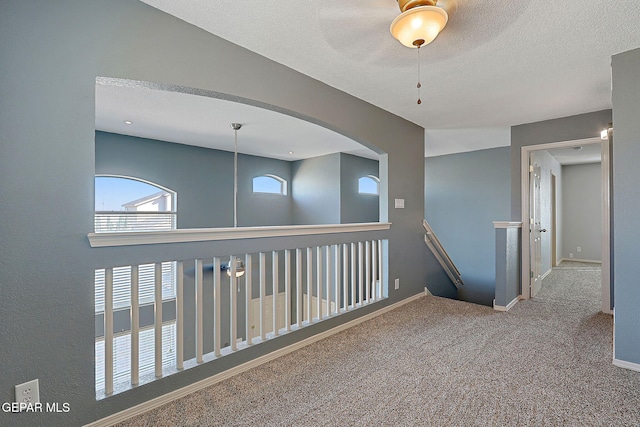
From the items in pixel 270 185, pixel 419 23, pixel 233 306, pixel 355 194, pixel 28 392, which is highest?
pixel 419 23

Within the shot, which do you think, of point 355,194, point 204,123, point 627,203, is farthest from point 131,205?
point 627,203

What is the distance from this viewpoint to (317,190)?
21.4 feet

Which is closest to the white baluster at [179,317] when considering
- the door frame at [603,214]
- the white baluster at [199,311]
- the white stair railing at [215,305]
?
the white stair railing at [215,305]

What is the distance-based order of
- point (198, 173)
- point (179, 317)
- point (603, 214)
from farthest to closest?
point (198, 173)
point (603, 214)
point (179, 317)

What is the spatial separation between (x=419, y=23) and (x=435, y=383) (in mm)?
2165

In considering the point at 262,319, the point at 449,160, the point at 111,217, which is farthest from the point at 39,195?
the point at 449,160

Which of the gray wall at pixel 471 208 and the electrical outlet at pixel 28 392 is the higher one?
the gray wall at pixel 471 208

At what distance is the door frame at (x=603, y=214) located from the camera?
11.1 feet

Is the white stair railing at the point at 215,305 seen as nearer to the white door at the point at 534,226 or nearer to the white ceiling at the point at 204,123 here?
the white ceiling at the point at 204,123

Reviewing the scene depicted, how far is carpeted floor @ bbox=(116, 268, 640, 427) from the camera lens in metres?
1.65

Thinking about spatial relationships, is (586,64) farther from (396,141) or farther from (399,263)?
(399,263)

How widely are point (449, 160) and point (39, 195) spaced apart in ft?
20.8

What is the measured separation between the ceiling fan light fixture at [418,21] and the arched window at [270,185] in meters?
5.02

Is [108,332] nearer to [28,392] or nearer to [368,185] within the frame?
[28,392]
